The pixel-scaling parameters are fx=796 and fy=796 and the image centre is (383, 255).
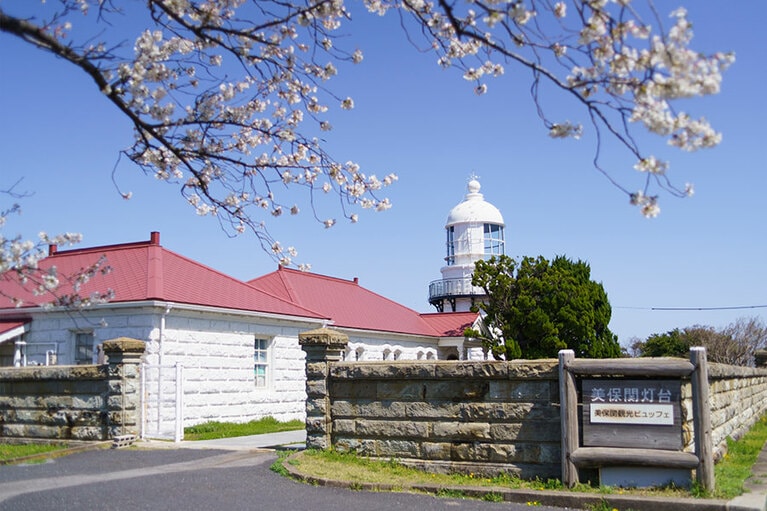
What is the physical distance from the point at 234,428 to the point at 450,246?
2048 cm

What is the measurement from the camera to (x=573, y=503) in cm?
862

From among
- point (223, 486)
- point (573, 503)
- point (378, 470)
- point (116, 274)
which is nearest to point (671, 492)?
point (573, 503)

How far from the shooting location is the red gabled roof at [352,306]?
25688 mm

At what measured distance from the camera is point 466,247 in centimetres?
3622

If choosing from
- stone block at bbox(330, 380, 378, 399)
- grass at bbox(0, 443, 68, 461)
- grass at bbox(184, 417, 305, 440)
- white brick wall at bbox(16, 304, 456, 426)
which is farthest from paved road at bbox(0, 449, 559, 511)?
white brick wall at bbox(16, 304, 456, 426)

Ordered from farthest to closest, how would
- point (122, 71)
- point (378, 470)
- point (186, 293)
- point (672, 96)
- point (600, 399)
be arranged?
point (186, 293)
point (378, 470)
point (600, 399)
point (122, 71)
point (672, 96)

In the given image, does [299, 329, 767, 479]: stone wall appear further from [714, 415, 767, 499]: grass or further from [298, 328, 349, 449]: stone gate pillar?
[714, 415, 767, 499]: grass

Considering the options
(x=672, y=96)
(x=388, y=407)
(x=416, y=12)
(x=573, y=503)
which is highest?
(x=416, y=12)

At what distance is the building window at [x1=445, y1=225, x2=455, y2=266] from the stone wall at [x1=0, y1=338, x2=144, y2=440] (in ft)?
78.3

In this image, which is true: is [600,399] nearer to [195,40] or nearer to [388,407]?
[388,407]

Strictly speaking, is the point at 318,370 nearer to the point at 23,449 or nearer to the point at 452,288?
the point at 23,449

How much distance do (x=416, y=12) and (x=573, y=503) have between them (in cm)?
555

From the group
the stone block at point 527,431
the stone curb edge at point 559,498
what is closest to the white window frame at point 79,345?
the stone curb edge at point 559,498

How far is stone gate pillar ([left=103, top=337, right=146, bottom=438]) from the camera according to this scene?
547 inches
